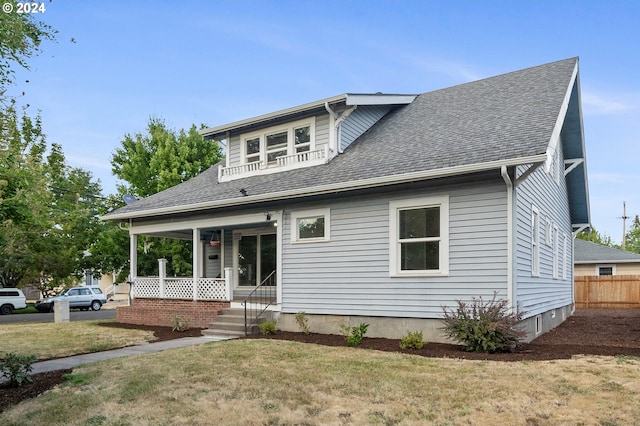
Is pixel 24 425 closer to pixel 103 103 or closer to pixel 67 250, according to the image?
pixel 103 103

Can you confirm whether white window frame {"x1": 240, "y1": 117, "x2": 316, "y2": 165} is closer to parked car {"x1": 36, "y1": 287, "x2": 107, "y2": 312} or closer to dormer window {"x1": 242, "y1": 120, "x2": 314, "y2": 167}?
dormer window {"x1": 242, "y1": 120, "x2": 314, "y2": 167}

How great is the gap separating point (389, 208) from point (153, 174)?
18.7m

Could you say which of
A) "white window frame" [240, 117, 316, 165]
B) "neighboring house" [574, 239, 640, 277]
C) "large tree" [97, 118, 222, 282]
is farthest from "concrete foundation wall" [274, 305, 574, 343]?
"neighboring house" [574, 239, 640, 277]

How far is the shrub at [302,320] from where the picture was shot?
12.3 meters

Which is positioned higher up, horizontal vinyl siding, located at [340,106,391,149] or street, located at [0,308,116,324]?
horizontal vinyl siding, located at [340,106,391,149]

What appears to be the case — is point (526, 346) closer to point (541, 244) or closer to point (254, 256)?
point (541, 244)

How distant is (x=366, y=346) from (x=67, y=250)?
23.7 meters

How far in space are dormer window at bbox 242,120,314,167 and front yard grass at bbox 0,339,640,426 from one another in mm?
7194

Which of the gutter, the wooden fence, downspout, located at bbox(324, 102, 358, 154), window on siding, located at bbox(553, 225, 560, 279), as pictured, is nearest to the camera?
the gutter

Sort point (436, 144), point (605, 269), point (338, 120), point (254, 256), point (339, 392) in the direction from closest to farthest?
1. point (339, 392)
2. point (436, 144)
3. point (338, 120)
4. point (254, 256)
5. point (605, 269)

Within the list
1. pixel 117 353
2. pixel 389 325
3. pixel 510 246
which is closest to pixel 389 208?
pixel 389 325

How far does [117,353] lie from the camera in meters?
10.2

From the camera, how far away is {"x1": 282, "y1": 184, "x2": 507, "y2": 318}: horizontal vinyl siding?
32.7ft

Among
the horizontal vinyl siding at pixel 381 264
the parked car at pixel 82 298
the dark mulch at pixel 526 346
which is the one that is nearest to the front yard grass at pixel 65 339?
the dark mulch at pixel 526 346
